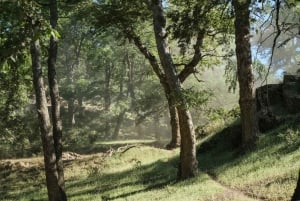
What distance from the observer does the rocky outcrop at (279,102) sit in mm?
20750

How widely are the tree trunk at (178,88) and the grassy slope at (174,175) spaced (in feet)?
2.05

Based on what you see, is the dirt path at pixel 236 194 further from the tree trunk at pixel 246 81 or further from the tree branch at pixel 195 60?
the tree branch at pixel 195 60

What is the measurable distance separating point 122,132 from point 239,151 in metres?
46.9

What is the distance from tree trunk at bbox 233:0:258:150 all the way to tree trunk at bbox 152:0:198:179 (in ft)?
10.3

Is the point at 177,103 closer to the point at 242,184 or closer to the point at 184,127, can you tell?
the point at 184,127

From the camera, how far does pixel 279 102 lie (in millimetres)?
22531

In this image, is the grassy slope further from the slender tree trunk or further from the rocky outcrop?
the slender tree trunk

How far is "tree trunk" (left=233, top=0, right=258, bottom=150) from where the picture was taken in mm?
18016

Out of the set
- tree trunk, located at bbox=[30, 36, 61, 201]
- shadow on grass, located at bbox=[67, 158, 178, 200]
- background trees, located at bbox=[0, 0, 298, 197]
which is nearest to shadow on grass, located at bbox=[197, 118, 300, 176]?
background trees, located at bbox=[0, 0, 298, 197]

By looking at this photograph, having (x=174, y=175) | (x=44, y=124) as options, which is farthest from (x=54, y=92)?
(x=174, y=175)

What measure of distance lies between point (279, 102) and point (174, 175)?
23.6 ft

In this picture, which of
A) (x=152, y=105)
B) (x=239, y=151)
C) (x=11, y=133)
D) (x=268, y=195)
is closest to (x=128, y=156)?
(x=11, y=133)

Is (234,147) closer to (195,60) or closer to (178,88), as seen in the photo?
(195,60)

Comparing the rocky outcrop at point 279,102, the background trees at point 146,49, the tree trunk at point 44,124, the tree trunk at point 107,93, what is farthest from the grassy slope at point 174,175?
the tree trunk at point 107,93
